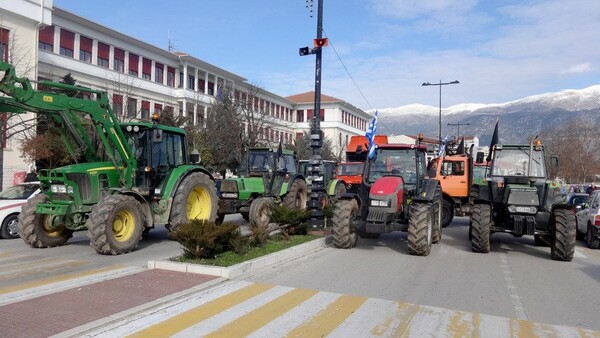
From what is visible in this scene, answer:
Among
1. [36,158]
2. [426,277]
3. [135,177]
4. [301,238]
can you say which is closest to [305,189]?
[301,238]

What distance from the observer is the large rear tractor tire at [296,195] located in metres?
14.9

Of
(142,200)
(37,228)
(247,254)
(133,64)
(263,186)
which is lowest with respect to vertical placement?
(247,254)

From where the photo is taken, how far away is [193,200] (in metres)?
12.2

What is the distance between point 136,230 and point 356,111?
251ft

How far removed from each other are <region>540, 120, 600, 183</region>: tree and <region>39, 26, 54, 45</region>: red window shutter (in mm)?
44153

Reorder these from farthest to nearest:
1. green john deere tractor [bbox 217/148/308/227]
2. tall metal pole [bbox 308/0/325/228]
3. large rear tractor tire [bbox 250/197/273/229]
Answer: green john deere tractor [bbox 217/148/308/227], tall metal pole [bbox 308/0/325/228], large rear tractor tire [bbox 250/197/273/229]

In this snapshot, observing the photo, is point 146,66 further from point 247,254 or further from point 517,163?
point 247,254

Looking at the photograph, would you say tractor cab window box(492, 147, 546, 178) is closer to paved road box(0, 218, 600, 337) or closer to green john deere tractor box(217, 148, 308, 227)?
paved road box(0, 218, 600, 337)

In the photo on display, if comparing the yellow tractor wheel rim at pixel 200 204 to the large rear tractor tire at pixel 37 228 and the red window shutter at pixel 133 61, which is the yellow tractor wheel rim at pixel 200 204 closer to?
the large rear tractor tire at pixel 37 228

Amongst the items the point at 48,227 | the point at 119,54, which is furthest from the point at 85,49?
the point at 48,227

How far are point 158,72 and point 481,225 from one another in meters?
38.7

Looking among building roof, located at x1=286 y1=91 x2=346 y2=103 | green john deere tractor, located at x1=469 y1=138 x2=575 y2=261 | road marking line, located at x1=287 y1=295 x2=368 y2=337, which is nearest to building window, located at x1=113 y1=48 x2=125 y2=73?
green john deere tractor, located at x1=469 y1=138 x2=575 y2=261

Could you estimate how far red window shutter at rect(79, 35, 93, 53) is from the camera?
35.0 metres

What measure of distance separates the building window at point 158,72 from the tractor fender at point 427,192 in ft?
121
